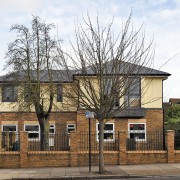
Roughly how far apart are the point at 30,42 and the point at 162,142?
10.5 metres

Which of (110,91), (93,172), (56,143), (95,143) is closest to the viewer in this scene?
(110,91)

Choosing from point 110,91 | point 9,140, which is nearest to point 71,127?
point 9,140

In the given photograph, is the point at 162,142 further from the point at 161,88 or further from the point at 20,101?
the point at 20,101

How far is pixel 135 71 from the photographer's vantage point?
722 inches

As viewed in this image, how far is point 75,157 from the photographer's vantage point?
20.2m

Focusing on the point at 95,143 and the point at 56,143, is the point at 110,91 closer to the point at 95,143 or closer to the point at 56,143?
the point at 56,143

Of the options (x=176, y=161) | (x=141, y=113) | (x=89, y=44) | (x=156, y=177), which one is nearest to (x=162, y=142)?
(x=176, y=161)

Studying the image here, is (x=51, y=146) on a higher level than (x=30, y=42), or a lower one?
lower

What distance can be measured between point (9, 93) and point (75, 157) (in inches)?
472

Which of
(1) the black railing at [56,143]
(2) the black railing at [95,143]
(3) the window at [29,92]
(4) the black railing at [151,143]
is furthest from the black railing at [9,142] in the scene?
(4) the black railing at [151,143]

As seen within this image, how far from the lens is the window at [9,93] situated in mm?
28000

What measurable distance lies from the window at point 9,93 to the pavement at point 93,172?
31.5 ft

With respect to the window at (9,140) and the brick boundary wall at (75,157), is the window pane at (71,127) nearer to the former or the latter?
the window at (9,140)

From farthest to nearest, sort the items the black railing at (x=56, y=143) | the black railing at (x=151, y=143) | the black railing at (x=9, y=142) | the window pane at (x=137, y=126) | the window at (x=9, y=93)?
the window pane at (x=137, y=126) → the window at (x=9, y=93) → the black railing at (x=9, y=142) → the black railing at (x=151, y=143) → the black railing at (x=56, y=143)
